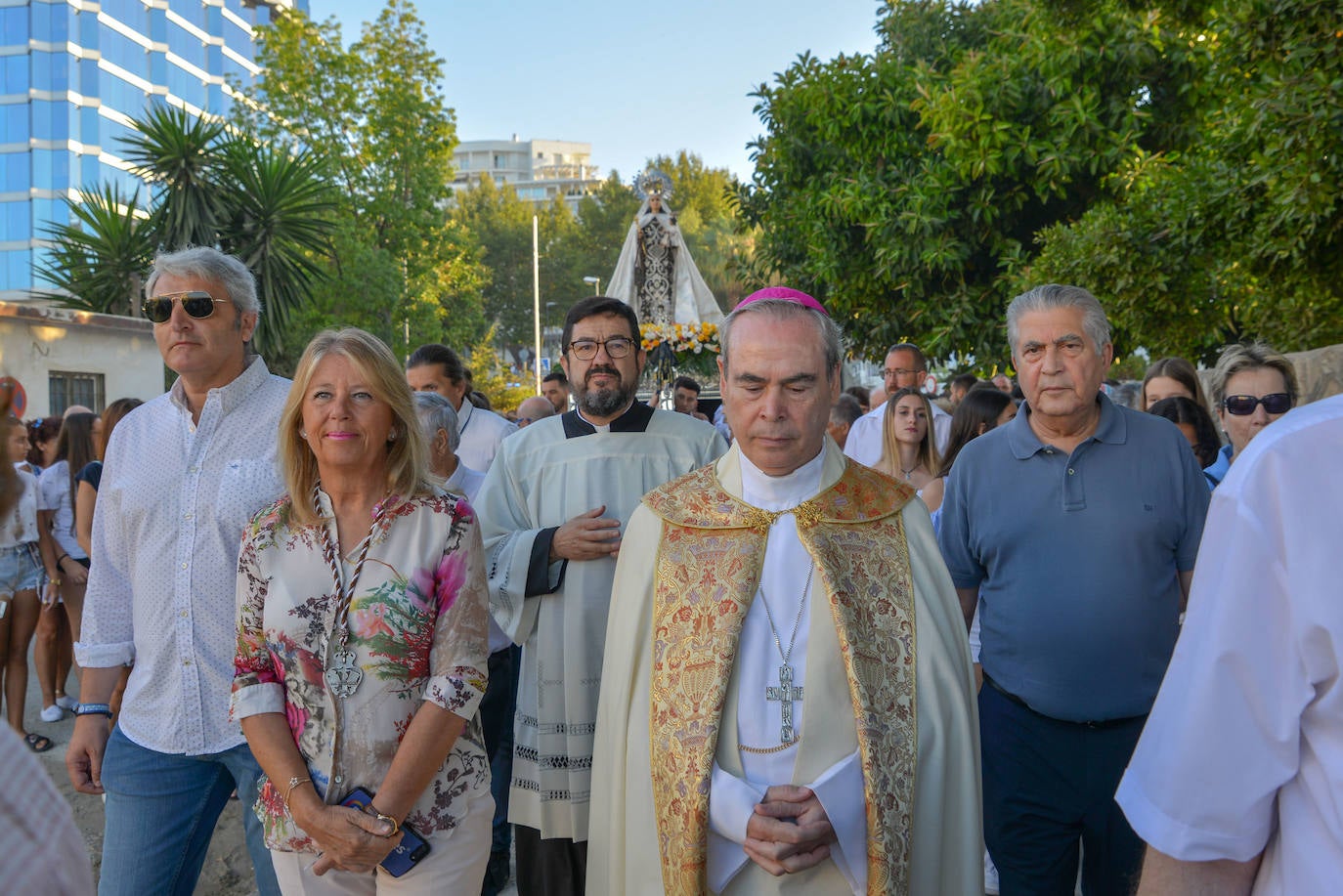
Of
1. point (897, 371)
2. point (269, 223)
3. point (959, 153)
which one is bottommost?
point (897, 371)

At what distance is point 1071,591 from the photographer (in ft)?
10.4

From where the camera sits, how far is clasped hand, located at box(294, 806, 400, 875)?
250 centimetres

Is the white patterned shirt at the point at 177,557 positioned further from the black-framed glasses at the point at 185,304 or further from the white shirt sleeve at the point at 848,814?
the white shirt sleeve at the point at 848,814

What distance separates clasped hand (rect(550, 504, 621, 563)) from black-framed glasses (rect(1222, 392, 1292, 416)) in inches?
104

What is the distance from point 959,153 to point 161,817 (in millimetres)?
11402

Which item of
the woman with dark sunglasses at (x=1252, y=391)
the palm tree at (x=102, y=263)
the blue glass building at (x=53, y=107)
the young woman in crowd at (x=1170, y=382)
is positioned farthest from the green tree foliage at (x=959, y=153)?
the blue glass building at (x=53, y=107)

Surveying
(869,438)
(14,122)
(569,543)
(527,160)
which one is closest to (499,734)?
(569,543)

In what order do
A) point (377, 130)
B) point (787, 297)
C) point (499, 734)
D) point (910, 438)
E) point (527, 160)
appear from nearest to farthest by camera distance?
1. point (787, 297)
2. point (499, 734)
3. point (910, 438)
4. point (377, 130)
5. point (527, 160)

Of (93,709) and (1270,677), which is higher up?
(1270,677)

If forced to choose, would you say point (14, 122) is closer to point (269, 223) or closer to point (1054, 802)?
point (269, 223)

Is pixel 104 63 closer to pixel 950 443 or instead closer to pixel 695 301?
pixel 695 301

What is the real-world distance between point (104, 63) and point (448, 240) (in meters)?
28.4

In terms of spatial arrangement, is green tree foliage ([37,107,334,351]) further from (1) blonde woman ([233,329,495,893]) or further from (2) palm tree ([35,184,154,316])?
(1) blonde woman ([233,329,495,893])

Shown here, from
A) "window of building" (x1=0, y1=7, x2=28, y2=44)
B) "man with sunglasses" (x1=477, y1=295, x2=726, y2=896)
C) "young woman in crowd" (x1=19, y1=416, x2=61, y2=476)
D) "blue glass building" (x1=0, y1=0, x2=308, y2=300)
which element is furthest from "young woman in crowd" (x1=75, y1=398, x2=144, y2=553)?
"window of building" (x1=0, y1=7, x2=28, y2=44)
